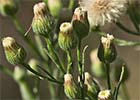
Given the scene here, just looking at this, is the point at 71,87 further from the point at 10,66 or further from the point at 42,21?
the point at 10,66

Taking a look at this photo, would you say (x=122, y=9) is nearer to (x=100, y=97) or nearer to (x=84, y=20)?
(x=84, y=20)

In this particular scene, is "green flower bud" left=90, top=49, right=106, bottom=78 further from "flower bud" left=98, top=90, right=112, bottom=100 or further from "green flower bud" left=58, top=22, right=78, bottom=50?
"flower bud" left=98, top=90, right=112, bottom=100

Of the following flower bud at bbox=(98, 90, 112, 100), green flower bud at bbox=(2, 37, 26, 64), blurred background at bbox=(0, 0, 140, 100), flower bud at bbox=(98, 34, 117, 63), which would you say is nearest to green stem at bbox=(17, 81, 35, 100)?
green flower bud at bbox=(2, 37, 26, 64)

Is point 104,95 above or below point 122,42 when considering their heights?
below

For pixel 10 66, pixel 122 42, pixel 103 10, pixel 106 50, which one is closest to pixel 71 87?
pixel 106 50

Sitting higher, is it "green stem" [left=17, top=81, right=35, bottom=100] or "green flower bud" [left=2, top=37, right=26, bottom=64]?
"green flower bud" [left=2, top=37, right=26, bottom=64]

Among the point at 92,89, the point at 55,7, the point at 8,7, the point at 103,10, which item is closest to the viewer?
the point at 92,89
